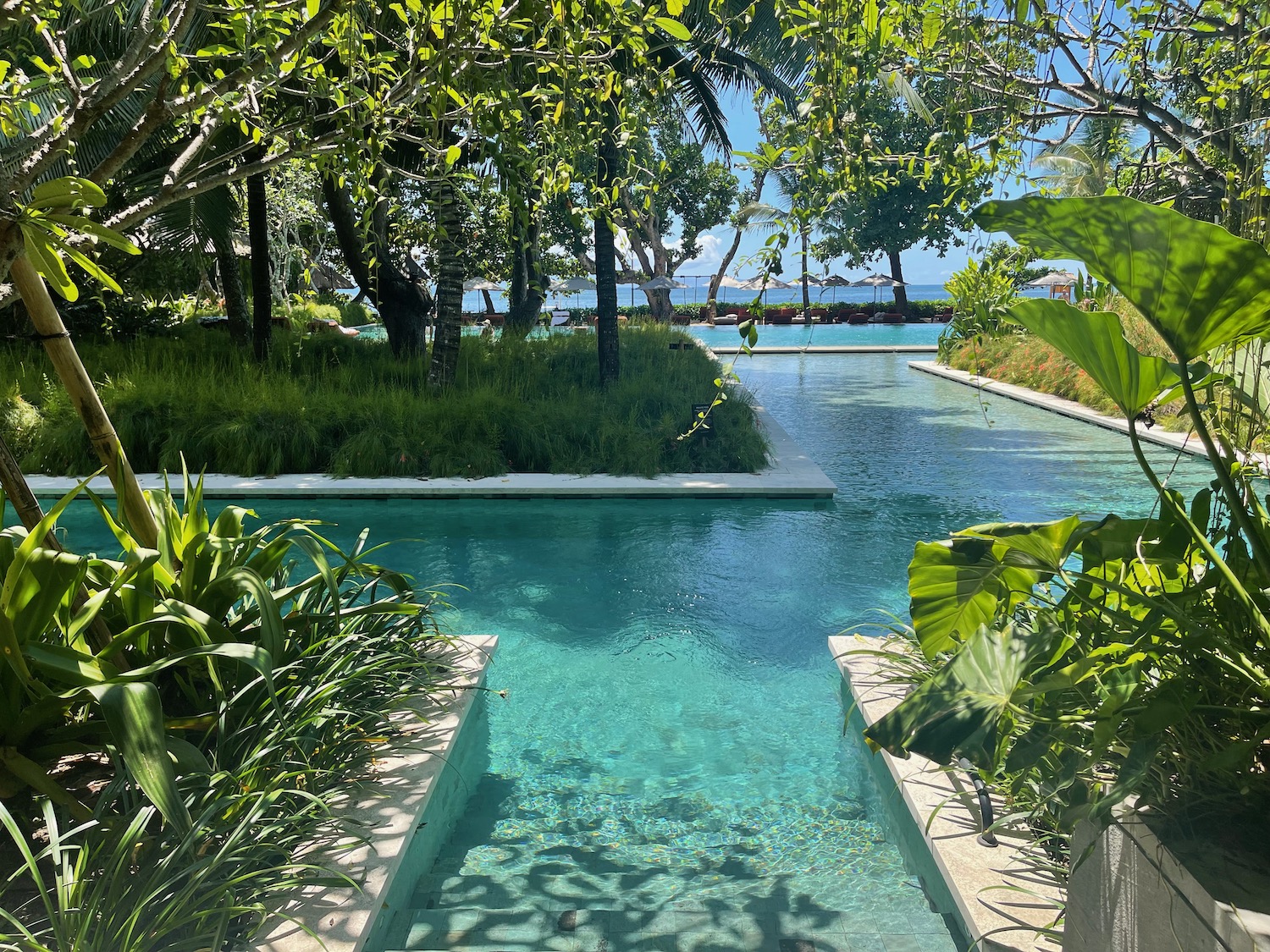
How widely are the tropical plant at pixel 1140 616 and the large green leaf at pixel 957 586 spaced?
1.2 inches

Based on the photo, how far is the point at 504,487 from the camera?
877 centimetres

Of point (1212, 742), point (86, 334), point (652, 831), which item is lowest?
point (652, 831)

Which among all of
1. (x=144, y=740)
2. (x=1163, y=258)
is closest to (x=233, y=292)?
(x=144, y=740)

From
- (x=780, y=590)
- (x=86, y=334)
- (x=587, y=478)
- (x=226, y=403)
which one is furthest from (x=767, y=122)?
(x=86, y=334)

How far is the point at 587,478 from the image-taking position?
9.16m

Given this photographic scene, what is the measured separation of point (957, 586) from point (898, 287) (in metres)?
43.2

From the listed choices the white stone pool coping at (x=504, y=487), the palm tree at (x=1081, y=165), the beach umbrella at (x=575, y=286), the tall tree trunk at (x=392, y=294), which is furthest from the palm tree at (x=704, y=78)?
the beach umbrella at (x=575, y=286)

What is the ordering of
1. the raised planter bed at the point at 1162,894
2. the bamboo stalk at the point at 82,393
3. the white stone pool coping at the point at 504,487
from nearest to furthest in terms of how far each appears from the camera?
the raised planter bed at the point at 1162,894
the bamboo stalk at the point at 82,393
the white stone pool coping at the point at 504,487

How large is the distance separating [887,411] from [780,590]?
31.4 feet

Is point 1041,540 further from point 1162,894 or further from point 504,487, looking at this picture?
point 504,487

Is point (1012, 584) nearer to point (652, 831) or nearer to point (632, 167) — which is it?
point (652, 831)

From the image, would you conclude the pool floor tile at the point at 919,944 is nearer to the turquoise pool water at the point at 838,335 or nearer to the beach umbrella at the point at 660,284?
the turquoise pool water at the point at 838,335

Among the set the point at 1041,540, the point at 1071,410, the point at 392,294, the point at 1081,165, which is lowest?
the point at 1071,410

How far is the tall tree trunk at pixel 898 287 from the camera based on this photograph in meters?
43.7
